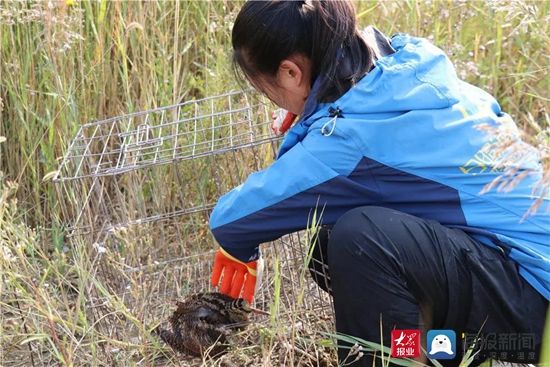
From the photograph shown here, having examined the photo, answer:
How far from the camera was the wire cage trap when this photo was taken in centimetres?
190

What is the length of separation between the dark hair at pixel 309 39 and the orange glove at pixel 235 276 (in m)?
0.37

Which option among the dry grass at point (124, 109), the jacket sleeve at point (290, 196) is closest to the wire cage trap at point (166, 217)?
the dry grass at point (124, 109)

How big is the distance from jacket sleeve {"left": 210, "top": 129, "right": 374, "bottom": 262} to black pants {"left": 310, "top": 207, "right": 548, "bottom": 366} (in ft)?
0.19

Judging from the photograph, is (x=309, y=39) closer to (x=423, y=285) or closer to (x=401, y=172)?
(x=401, y=172)

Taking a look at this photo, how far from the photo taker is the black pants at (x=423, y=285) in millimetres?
1577

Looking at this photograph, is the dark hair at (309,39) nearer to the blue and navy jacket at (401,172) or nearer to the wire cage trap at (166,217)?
the blue and navy jacket at (401,172)

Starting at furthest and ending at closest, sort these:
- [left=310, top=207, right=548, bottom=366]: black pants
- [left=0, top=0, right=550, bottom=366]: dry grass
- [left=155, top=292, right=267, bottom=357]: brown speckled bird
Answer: [left=0, top=0, right=550, bottom=366]: dry grass, [left=155, top=292, right=267, bottom=357]: brown speckled bird, [left=310, top=207, right=548, bottom=366]: black pants

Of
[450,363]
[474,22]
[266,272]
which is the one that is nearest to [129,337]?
[266,272]

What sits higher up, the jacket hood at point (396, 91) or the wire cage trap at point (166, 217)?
the jacket hood at point (396, 91)

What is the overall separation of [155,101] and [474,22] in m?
1.08

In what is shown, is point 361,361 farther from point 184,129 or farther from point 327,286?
point 184,129

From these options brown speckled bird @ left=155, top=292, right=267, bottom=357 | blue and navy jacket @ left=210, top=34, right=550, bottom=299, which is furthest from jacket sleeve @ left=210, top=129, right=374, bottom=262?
brown speckled bird @ left=155, top=292, right=267, bottom=357

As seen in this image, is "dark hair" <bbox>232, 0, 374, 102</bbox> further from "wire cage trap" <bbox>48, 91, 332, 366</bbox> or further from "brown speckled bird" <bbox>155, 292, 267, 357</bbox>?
"brown speckled bird" <bbox>155, 292, 267, 357</bbox>

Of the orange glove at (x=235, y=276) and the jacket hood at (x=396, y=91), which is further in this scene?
the orange glove at (x=235, y=276)
